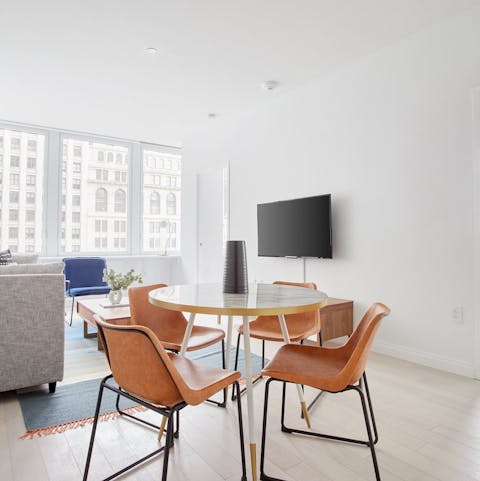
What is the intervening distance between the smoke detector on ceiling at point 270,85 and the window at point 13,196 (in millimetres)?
4093

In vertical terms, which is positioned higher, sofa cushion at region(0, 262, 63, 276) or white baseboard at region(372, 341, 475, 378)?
sofa cushion at region(0, 262, 63, 276)

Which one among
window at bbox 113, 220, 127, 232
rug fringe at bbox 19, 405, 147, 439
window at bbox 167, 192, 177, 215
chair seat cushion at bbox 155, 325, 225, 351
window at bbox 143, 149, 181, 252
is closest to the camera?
rug fringe at bbox 19, 405, 147, 439

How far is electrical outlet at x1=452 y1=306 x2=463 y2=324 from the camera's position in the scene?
3.05m

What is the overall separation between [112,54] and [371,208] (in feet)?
9.55

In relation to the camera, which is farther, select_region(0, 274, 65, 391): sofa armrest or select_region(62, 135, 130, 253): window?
select_region(62, 135, 130, 253): window

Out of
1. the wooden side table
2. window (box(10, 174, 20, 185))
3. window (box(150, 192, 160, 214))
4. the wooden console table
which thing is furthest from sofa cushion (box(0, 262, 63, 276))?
window (box(150, 192, 160, 214))

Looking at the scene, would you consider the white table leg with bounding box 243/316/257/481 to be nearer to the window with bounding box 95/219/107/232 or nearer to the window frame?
the window frame

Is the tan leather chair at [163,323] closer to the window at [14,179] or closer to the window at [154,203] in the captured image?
the window at [14,179]

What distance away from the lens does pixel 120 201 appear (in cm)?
685

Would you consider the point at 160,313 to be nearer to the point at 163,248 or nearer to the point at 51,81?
the point at 51,81

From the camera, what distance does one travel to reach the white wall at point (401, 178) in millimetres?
3086

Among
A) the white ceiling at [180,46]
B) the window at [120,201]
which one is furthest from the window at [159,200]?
the white ceiling at [180,46]

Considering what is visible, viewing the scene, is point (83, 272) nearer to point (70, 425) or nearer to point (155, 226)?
point (155, 226)

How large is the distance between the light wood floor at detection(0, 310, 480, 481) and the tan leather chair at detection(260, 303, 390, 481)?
0.42 ft
